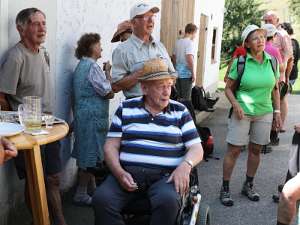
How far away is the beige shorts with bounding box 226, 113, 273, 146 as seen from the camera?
4363mm

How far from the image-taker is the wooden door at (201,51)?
10758mm

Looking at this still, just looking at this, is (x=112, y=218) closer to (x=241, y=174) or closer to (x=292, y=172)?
(x=292, y=172)

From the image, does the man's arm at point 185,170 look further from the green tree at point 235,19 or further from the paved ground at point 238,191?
the green tree at point 235,19

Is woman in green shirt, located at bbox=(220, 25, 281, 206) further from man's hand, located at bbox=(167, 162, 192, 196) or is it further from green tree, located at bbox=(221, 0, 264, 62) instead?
green tree, located at bbox=(221, 0, 264, 62)

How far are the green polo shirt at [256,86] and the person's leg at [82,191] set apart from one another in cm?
161

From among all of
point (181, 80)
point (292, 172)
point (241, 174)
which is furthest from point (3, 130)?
point (181, 80)

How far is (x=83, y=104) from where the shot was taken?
4176 millimetres

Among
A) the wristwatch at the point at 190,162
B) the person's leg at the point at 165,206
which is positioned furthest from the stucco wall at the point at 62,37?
the wristwatch at the point at 190,162

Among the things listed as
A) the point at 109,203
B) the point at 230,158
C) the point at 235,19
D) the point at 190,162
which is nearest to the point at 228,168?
the point at 230,158

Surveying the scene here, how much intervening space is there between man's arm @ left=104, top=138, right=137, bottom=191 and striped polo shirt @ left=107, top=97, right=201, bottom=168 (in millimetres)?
39

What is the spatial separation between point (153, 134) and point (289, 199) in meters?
1.00

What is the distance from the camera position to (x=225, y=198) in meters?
4.50

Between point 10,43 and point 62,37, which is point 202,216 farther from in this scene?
point 62,37

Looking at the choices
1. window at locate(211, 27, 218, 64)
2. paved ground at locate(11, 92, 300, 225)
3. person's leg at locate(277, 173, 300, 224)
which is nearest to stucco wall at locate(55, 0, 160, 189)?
paved ground at locate(11, 92, 300, 225)
